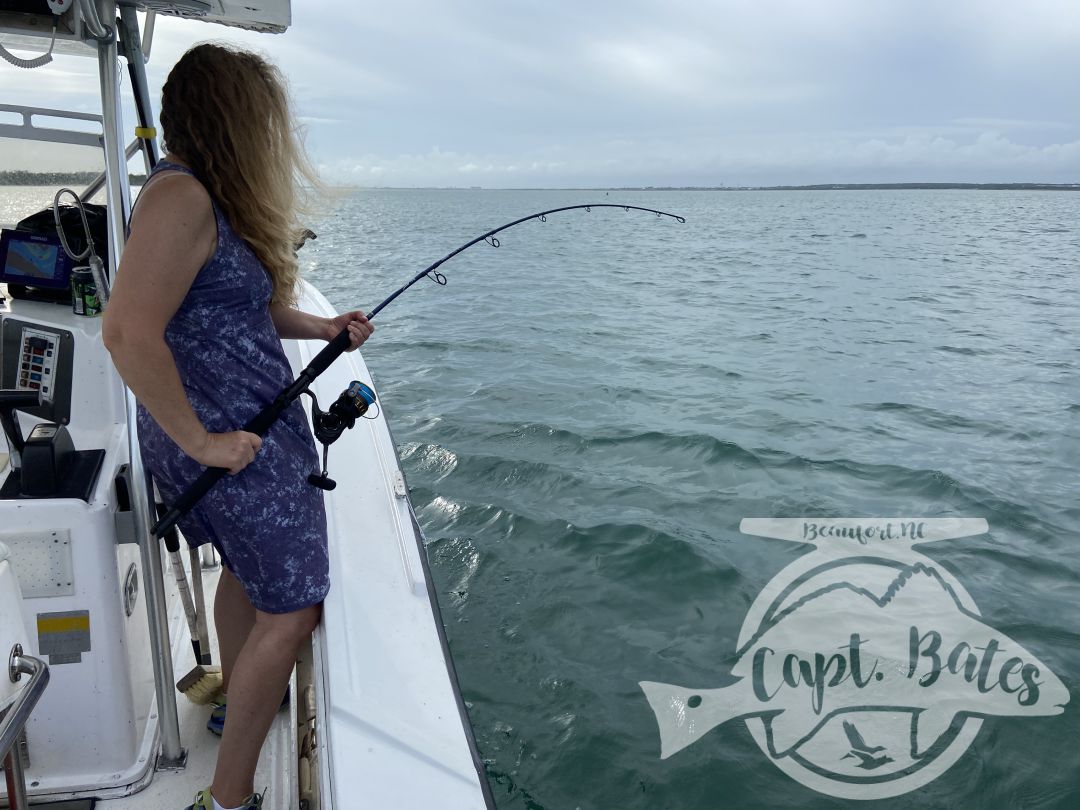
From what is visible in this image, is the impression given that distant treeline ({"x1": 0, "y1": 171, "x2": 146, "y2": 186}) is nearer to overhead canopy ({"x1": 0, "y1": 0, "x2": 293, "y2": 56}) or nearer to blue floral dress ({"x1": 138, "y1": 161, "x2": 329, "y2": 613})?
overhead canopy ({"x1": 0, "y1": 0, "x2": 293, "y2": 56})

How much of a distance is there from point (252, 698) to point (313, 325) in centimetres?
84

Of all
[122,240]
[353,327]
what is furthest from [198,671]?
[122,240]

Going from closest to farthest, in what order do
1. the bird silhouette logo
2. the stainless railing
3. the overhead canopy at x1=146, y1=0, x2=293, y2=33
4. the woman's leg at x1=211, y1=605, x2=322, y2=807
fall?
1. the stainless railing
2. the woman's leg at x1=211, y1=605, x2=322, y2=807
3. the overhead canopy at x1=146, y1=0, x2=293, y2=33
4. the bird silhouette logo

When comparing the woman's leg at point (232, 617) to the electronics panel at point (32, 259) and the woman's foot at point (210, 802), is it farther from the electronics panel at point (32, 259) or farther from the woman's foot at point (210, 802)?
the electronics panel at point (32, 259)

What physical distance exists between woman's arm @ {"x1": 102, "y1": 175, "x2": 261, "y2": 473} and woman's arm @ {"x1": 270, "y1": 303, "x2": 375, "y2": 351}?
0.50m

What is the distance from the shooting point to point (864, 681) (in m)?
3.15

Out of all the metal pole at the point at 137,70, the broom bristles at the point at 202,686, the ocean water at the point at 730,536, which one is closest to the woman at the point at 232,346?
the ocean water at the point at 730,536

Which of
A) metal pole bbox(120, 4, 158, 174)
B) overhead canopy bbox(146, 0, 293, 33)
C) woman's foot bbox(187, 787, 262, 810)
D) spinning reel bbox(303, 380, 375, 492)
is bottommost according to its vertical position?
woman's foot bbox(187, 787, 262, 810)

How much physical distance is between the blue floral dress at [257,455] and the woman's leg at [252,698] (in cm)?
6

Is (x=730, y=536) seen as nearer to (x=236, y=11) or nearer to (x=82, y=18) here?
(x=236, y=11)

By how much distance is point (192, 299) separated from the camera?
1369 mm

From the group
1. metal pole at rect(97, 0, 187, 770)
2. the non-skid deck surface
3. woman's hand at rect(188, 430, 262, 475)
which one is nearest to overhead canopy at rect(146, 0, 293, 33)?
metal pole at rect(97, 0, 187, 770)

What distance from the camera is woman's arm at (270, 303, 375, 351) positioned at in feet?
6.07

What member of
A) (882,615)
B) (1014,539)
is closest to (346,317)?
(882,615)
